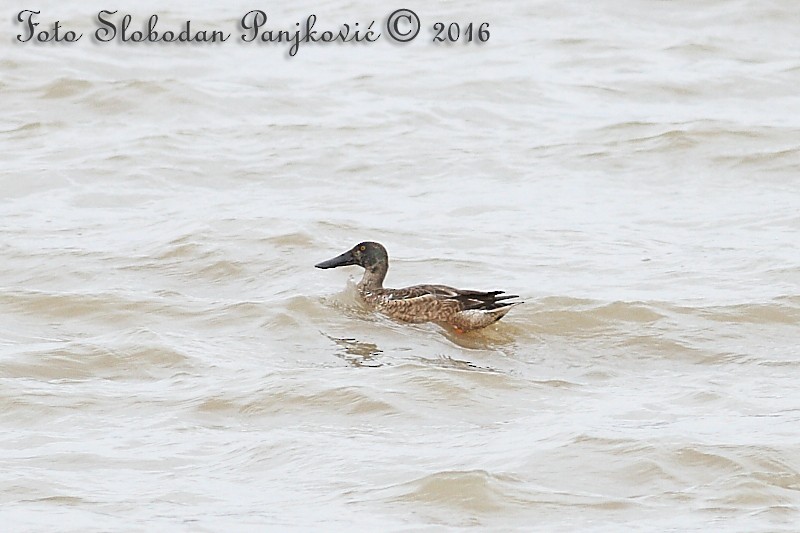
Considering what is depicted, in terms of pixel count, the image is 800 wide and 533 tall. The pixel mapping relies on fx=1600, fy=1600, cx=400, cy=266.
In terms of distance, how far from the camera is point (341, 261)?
33.5ft

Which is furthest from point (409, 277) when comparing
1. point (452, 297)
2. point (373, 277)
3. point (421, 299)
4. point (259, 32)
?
point (259, 32)

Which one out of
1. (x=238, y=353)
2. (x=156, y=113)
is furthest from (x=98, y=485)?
(x=156, y=113)

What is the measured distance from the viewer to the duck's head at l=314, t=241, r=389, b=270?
10125 millimetres

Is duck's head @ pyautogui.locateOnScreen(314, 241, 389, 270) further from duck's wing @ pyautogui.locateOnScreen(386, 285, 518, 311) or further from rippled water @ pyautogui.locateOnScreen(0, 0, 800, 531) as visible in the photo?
duck's wing @ pyautogui.locateOnScreen(386, 285, 518, 311)

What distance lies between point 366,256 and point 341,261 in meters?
0.18

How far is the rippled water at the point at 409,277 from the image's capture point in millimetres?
6387

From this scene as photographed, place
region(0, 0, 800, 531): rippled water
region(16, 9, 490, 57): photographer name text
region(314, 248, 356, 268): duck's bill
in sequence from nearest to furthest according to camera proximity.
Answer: region(0, 0, 800, 531): rippled water, region(314, 248, 356, 268): duck's bill, region(16, 9, 490, 57): photographer name text

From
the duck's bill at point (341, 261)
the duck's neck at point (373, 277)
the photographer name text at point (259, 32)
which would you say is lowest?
the duck's neck at point (373, 277)

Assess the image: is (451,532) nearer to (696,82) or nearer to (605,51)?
(696,82)

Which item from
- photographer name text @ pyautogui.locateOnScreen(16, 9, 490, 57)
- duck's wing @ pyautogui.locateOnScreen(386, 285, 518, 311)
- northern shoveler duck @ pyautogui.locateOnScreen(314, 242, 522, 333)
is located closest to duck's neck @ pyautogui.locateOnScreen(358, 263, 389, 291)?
northern shoveler duck @ pyautogui.locateOnScreen(314, 242, 522, 333)

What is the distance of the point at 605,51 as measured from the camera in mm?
17906

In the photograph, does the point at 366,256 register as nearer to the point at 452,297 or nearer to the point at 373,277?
the point at 373,277

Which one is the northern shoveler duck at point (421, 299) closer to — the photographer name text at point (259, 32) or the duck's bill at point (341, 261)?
the duck's bill at point (341, 261)

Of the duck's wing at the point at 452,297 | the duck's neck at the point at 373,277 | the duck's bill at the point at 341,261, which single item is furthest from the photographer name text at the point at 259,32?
the duck's wing at the point at 452,297
